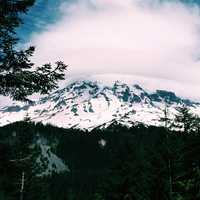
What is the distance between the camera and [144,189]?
3978cm

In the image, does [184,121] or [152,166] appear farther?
[152,166]

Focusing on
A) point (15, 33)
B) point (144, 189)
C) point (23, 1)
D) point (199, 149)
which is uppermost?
point (23, 1)

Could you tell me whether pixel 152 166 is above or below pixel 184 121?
below

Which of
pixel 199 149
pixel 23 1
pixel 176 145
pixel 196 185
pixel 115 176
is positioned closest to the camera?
pixel 23 1

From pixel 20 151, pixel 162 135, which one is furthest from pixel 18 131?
pixel 162 135

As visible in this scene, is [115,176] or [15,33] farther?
[115,176]

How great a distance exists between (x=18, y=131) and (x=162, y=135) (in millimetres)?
17398

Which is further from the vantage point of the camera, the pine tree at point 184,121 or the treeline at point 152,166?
the pine tree at point 184,121

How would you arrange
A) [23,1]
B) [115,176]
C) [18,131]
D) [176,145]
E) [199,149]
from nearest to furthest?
[23,1]
[199,149]
[176,145]
[115,176]
[18,131]

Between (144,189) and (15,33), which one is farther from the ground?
(15,33)

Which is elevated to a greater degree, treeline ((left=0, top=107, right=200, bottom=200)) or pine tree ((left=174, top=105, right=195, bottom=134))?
pine tree ((left=174, top=105, right=195, bottom=134))

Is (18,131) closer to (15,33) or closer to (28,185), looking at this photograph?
(28,185)

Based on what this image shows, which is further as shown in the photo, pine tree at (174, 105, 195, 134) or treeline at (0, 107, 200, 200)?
Result: pine tree at (174, 105, 195, 134)

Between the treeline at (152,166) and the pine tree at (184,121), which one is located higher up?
the pine tree at (184,121)
